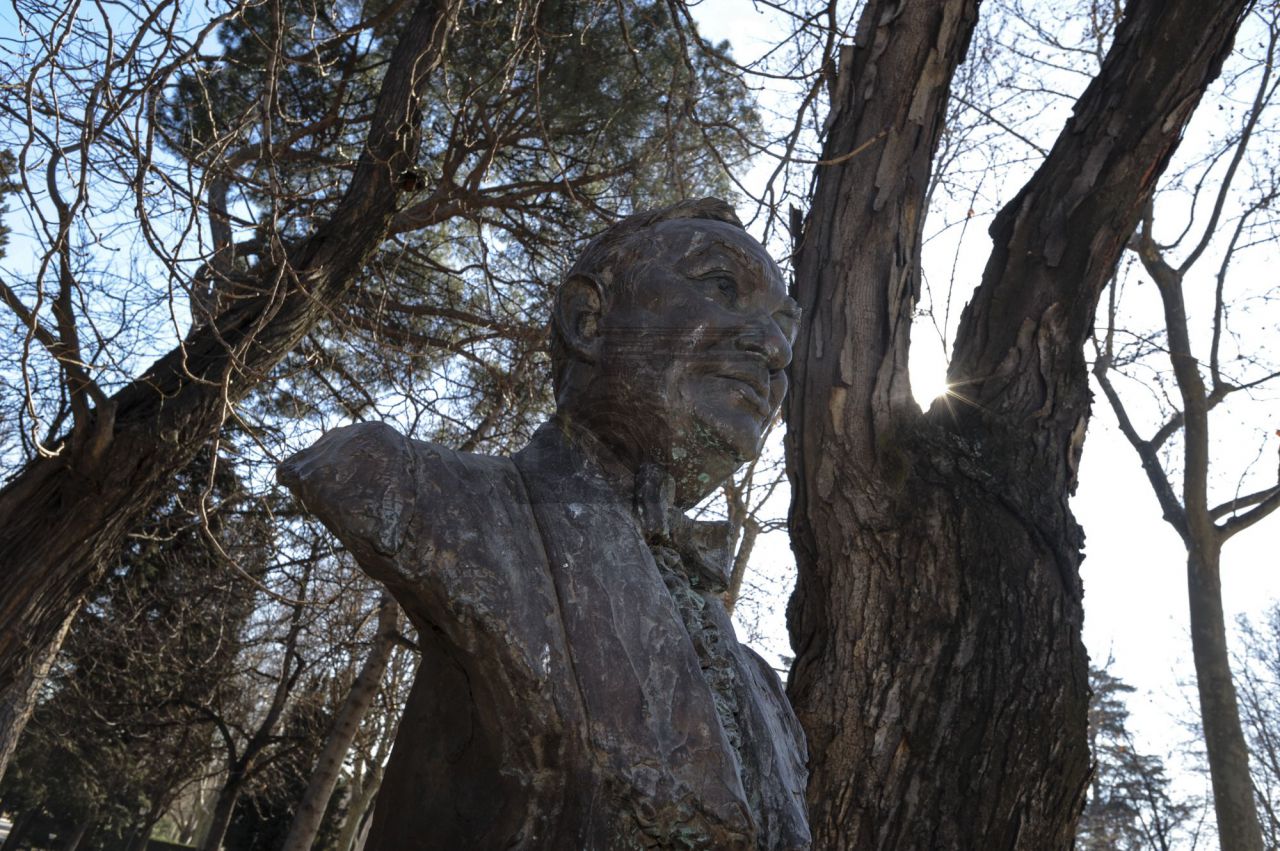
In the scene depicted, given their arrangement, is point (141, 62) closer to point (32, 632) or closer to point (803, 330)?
point (32, 632)

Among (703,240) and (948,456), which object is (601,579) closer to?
(703,240)

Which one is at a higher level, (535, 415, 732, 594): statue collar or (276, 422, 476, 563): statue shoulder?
(535, 415, 732, 594): statue collar

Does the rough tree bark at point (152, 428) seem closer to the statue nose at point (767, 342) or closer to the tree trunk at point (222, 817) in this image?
the statue nose at point (767, 342)

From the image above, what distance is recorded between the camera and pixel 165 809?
640 inches

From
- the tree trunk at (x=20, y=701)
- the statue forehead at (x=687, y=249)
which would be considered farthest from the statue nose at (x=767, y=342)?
the tree trunk at (x=20, y=701)

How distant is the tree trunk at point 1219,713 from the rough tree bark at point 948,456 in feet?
12.9

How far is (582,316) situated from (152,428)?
3083mm

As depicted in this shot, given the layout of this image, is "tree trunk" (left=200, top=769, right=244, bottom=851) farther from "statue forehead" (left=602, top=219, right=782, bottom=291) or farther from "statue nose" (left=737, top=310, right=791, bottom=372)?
"statue nose" (left=737, top=310, right=791, bottom=372)

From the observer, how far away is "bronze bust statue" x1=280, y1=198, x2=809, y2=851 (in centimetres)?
171

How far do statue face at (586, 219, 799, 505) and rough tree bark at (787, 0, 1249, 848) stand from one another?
1.64 metres

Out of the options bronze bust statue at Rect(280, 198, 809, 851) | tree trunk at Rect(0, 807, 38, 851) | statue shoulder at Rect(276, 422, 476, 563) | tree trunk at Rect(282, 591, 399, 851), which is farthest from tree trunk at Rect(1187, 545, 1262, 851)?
tree trunk at Rect(0, 807, 38, 851)

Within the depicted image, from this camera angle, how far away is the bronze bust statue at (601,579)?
171 centimetres

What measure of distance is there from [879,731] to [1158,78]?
280 centimetres

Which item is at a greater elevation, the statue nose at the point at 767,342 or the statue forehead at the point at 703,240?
the statue forehead at the point at 703,240
